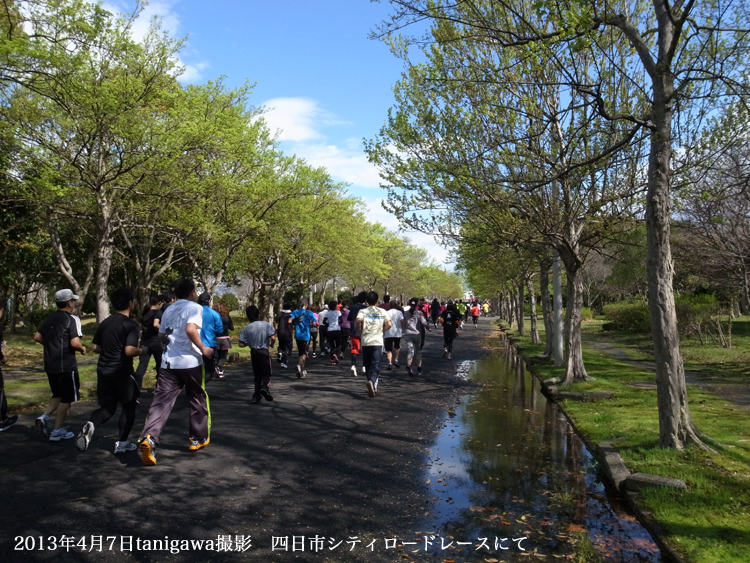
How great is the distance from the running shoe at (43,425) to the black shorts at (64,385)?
0.31 m

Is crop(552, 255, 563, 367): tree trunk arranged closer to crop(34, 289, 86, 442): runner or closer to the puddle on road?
the puddle on road

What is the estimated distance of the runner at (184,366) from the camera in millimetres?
6383

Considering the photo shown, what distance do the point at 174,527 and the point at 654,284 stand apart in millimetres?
5577

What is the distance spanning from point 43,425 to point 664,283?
7.55m

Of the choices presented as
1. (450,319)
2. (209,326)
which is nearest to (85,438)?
(209,326)

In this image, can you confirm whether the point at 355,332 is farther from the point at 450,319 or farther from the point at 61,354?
the point at 61,354

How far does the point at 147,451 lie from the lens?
230 inches

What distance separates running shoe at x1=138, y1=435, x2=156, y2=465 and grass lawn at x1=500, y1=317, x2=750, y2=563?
4.71m

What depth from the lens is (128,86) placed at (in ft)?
45.4

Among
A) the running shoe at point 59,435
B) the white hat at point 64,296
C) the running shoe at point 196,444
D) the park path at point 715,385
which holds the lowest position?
the park path at point 715,385

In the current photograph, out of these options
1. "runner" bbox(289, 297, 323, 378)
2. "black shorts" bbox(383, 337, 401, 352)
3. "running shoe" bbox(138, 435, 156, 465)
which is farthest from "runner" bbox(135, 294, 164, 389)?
"black shorts" bbox(383, 337, 401, 352)

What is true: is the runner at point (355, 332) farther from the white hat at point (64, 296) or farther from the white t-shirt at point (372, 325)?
the white hat at point (64, 296)

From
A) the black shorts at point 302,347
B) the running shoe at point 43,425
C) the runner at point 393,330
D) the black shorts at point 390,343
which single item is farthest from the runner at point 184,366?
the black shorts at point 390,343

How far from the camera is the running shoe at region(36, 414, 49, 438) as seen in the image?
696 centimetres
